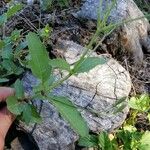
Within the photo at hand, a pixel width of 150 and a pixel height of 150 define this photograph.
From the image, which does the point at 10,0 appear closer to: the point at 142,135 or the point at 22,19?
the point at 22,19

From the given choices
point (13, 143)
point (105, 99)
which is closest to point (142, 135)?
point (105, 99)

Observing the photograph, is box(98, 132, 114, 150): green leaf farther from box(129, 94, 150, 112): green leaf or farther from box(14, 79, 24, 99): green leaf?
box(14, 79, 24, 99): green leaf

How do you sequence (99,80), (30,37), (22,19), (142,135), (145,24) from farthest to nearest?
(145,24) < (22,19) < (99,80) < (142,135) < (30,37)

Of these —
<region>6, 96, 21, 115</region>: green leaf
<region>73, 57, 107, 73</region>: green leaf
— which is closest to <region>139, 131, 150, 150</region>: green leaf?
<region>73, 57, 107, 73</region>: green leaf

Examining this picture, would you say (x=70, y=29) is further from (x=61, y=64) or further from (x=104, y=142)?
(x=61, y=64)

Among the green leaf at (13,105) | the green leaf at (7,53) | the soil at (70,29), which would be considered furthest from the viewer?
the soil at (70,29)

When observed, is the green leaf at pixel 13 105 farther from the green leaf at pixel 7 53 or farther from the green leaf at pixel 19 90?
the green leaf at pixel 7 53

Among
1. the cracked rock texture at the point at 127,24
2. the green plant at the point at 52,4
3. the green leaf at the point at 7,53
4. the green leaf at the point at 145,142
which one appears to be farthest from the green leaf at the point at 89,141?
the green plant at the point at 52,4
